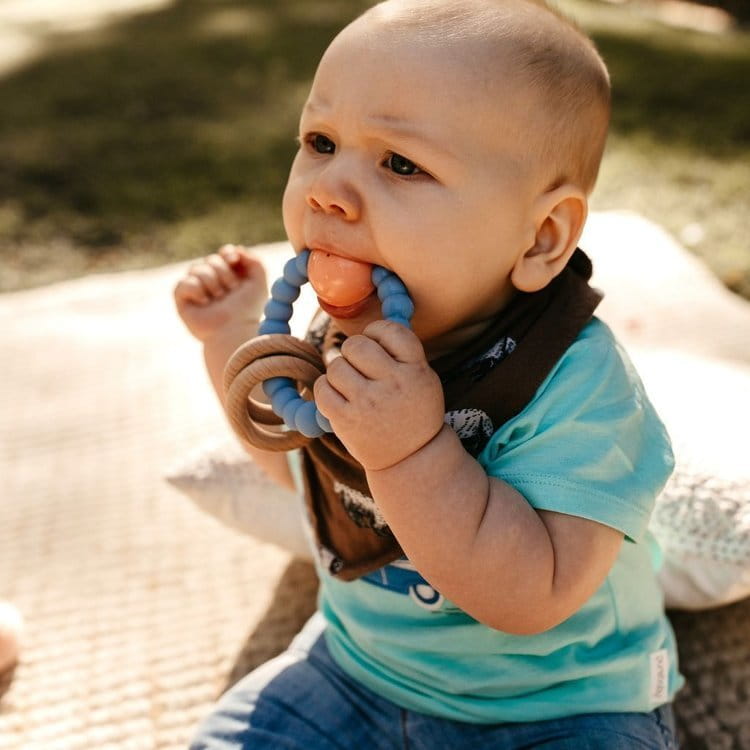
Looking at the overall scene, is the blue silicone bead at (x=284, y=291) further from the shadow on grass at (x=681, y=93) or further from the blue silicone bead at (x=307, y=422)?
the shadow on grass at (x=681, y=93)

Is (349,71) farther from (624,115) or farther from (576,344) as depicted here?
(624,115)

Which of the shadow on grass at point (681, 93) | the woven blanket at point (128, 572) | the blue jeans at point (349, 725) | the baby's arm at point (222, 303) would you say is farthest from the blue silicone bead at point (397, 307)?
the shadow on grass at point (681, 93)

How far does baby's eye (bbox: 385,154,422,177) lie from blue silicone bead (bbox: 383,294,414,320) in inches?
3.6

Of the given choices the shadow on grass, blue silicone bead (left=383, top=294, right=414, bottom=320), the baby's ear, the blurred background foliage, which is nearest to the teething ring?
blue silicone bead (left=383, top=294, right=414, bottom=320)

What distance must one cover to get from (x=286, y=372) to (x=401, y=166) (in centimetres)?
18

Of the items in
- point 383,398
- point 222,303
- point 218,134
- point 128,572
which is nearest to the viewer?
point 383,398

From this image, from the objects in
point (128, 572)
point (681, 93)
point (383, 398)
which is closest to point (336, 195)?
point (383, 398)

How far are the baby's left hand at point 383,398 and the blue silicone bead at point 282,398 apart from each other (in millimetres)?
56

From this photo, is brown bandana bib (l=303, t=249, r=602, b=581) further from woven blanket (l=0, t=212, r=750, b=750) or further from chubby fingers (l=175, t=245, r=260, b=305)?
woven blanket (l=0, t=212, r=750, b=750)

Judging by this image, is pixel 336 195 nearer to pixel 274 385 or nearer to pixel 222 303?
pixel 274 385

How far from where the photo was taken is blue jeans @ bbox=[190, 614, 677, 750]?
29.3 inches

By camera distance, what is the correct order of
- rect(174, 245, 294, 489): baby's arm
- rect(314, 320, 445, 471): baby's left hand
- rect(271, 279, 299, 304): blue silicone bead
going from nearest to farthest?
rect(314, 320, 445, 471): baby's left hand < rect(271, 279, 299, 304): blue silicone bead < rect(174, 245, 294, 489): baby's arm

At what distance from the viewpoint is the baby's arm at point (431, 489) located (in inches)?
24.3

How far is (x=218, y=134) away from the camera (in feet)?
8.34
